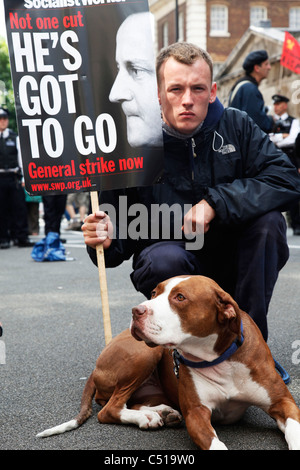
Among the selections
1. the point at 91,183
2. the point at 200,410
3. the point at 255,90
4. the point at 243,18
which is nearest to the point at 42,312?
the point at 91,183

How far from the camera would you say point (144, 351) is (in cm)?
295

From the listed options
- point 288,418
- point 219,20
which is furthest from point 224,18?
point 288,418

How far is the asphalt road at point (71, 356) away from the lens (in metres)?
2.73

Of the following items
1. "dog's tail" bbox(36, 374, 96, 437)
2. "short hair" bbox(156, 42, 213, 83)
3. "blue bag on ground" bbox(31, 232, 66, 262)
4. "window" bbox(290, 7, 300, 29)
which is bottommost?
"blue bag on ground" bbox(31, 232, 66, 262)

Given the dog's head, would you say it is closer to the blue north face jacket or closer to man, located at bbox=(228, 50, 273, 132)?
the blue north face jacket

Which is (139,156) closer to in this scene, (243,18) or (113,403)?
(113,403)

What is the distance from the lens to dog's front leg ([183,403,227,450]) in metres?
2.46

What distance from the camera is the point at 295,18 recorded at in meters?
35.7

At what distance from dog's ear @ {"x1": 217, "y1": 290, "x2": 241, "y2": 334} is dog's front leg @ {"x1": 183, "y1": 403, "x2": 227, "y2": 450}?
1.17ft

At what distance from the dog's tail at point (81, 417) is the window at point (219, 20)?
33513 millimetres

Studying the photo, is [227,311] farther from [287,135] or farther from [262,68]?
[287,135]

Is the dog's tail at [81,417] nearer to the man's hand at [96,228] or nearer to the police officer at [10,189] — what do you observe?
the man's hand at [96,228]

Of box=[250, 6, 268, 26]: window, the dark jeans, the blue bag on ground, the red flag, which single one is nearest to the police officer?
the blue bag on ground

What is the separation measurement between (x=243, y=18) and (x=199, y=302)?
3449cm
